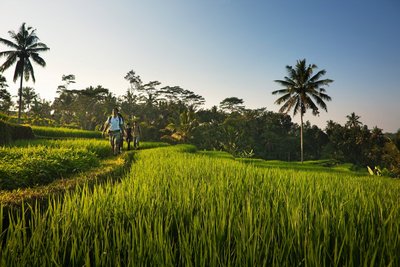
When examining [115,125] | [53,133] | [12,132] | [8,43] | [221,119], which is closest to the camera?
[115,125]

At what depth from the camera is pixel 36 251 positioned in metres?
1.72

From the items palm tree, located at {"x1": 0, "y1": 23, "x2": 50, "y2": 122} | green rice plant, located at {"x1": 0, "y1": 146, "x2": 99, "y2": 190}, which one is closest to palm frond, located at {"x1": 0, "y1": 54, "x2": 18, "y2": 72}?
palm tree, located at {"x1": 0, "y1": 23, "x2": 50, "y2": 122}

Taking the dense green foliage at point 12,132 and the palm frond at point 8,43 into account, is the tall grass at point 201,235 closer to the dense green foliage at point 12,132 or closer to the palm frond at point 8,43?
the dense green foliage at point 12,132

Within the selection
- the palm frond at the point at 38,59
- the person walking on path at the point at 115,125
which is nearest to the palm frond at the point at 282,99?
the person walking on path at the point at 115,125

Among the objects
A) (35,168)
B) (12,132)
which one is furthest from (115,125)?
(12,132)

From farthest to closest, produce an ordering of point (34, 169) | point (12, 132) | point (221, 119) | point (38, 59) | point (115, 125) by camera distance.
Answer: point (221, 119)
point (38, 59)
point (12, 132)
point (115, 125)
point (34, 169)

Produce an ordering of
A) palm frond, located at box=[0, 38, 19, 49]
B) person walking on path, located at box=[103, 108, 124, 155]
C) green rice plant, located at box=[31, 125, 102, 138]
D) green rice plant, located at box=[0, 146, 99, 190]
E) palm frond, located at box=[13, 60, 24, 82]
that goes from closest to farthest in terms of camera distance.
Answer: green rice plant, located at box=[0, 146, 99, 190] < person walking on path, located at box=[103, 108, 124, 155] < green rice plant, located at box=[31, 125, 102, 138] < palm frond, located at box=[0, 38, 19, 49] < palm frond, located at box=[13, 60, 24, 82]

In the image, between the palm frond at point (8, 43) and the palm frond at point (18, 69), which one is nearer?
the palm frond at point (8, 43)

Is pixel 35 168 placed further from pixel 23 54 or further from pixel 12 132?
pixel 23 54

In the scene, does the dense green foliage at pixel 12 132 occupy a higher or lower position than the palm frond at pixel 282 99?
lower

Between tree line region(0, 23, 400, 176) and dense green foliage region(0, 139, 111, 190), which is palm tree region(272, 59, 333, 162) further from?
dense green foliage region(0, 139, 111, 190)

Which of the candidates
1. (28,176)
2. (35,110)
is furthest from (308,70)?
(35,110)

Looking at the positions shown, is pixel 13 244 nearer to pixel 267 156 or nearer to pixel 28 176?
pixel 28 176

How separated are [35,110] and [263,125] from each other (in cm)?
3323
